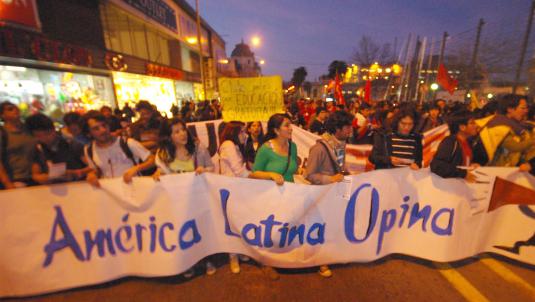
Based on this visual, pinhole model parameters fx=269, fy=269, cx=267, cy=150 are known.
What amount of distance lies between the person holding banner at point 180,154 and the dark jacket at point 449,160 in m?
2.39

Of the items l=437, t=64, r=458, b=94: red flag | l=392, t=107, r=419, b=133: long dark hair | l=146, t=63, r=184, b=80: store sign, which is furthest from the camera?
l=146, t=63, r=184, b=80: store sign

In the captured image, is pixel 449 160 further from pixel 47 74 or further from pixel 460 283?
pixel 47 74

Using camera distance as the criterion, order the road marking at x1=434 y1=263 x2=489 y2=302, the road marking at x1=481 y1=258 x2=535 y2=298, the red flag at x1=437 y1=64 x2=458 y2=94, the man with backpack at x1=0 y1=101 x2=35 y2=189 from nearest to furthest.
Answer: the road marking at x1=434 y1=263 x2=489 y2=302, the road marking at x1=481 y1=258 x2=535 y2=298, the man with backpack at x1=0 y1=101 x2=35 y2=189, the red flag at x1=437 y1=64 x2=458 y2=94

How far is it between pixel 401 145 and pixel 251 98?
2121mm

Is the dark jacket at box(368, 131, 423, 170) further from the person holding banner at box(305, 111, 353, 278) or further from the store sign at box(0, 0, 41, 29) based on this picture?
the store sign at box(0, 0, 41, 29)

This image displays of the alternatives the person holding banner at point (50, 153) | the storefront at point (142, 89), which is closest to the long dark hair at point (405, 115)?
the person holding banner at point (50, 153)

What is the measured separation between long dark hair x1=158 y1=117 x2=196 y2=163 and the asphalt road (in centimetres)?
128

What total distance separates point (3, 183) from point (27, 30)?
7.81m

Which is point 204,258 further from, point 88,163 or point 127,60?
point 127,60

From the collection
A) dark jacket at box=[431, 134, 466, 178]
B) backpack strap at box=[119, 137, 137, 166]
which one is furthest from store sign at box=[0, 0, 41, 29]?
dark jacket at box=[431, 134, 466, 178]

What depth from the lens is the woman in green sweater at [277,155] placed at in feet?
9.14

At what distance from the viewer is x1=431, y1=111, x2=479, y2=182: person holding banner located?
277 centimetres

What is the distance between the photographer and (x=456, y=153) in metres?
2.91

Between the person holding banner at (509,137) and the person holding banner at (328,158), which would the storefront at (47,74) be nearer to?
the person holding banner at (328,158)
